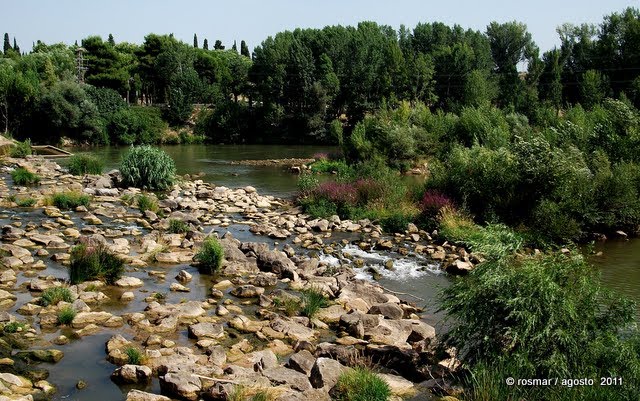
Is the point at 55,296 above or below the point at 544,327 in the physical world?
below

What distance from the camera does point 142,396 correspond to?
28.8 ft

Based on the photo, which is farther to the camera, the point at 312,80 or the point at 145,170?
the point at 312,80

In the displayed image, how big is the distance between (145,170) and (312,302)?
19688 mm

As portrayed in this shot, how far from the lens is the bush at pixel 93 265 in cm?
1437

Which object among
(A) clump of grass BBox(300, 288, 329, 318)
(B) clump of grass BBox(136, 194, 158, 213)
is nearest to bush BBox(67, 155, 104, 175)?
(B) clump of grass BBox(136, 194, 158, 213)

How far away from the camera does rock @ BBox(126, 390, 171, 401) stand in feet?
28.6

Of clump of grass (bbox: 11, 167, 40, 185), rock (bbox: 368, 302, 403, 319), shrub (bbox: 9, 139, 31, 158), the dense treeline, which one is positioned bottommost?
rock (bbox: 368, 302, 403, 319)

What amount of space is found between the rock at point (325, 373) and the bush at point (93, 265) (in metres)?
7.10

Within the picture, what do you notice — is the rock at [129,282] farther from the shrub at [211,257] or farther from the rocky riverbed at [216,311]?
the shrub at [211,257]

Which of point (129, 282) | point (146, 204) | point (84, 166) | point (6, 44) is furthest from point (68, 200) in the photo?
point (6, 44)

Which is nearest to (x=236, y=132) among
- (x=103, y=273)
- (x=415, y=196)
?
(x=415, y=196)

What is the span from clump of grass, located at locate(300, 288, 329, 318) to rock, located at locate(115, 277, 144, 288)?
4.16 metres

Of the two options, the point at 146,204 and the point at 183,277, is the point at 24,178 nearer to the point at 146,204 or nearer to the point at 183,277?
the point at 146,204

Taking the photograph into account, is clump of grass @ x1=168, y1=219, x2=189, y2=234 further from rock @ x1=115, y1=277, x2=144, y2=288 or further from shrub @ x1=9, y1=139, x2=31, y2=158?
shrub @ x1=9, y1=139, x2=31, y2=158
